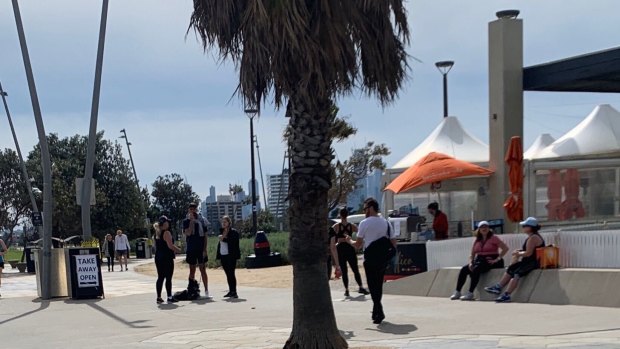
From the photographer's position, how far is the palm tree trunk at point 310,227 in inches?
353

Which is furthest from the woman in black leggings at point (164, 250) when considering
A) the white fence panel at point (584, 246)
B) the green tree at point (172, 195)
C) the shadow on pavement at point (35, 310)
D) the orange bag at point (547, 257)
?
the green tree at point (172, 195)

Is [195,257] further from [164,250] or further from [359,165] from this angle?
[359,165]

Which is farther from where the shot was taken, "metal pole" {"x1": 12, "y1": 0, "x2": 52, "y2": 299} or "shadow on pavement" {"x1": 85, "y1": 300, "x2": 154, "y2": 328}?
"metal pole" {"x1": 12, "y1": 0, "x2": 52, "y2": 299}

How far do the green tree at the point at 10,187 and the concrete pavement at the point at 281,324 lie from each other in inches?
2000

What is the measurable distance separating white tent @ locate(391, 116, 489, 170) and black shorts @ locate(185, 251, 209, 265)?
9.95 metres

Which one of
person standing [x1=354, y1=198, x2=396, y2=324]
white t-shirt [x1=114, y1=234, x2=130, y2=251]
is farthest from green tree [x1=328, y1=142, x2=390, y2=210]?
→ person standing [x1=354, y1=198, x2=396, y2=324]

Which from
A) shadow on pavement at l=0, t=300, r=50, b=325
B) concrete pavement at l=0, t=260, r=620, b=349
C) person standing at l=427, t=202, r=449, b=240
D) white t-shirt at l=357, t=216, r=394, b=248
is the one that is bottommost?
shadow on pavement at l=0, t=300, r=50, b=325

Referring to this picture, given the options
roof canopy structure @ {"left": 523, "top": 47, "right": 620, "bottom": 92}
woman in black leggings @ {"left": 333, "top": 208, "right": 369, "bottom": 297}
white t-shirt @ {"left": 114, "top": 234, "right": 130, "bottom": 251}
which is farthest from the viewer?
white t-shirt @ {"left": 114, "top": 234, "right": 130, "bottom": 251}

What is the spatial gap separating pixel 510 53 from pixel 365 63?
503 inches

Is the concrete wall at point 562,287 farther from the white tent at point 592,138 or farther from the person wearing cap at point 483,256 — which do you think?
the white tent at point 592,138

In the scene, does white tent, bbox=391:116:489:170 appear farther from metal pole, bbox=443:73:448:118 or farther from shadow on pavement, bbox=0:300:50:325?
shadow on pavement, bbox=0:300:50:325

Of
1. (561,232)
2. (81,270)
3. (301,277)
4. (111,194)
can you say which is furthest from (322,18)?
(111,194)

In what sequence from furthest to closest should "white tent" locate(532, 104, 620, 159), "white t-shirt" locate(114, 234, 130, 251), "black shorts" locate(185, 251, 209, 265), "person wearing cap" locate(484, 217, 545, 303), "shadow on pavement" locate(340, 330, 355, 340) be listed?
"white t-shirt" locate(114, 234, 130, 251) < "white tent" locate(532, 104, 620, 159) < "black shorts" locate(185, 251, 209, 265) < "person wearing cap" locate(484, 217, 545, 303) < "shadow on pavement" locate(340, 330, 355, 340)

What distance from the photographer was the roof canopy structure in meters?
18.4
